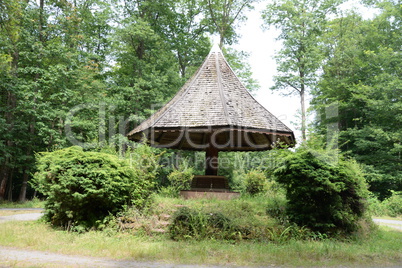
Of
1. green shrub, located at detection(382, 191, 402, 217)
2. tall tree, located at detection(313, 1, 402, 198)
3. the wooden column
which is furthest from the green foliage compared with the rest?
tall tree, located at detection(313, 1, 402, 198)

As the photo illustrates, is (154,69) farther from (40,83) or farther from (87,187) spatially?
(87,187)

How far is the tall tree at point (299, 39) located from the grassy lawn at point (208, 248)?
21340mm

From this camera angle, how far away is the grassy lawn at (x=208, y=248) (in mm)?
5898

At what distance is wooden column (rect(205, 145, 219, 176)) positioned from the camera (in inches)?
483

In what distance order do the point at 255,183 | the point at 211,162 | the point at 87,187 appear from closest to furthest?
the point at 87,187, the point at 255,183, the point at 211,162

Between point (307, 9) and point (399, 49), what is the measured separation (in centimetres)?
933

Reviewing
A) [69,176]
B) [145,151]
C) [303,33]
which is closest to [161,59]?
[303,33]

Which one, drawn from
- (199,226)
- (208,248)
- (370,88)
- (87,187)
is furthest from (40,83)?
(370,88)

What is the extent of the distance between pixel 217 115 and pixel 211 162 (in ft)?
8.29

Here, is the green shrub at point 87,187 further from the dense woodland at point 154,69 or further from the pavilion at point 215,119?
the dense woodland at point 154,69

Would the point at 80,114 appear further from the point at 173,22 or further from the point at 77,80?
the point at 173,22

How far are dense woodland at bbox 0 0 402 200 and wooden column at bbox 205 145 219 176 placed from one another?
19.7 ft

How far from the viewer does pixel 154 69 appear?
2461 centimetres

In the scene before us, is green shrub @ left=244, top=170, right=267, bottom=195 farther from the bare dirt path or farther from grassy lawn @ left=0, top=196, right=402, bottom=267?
the bare dirt path
